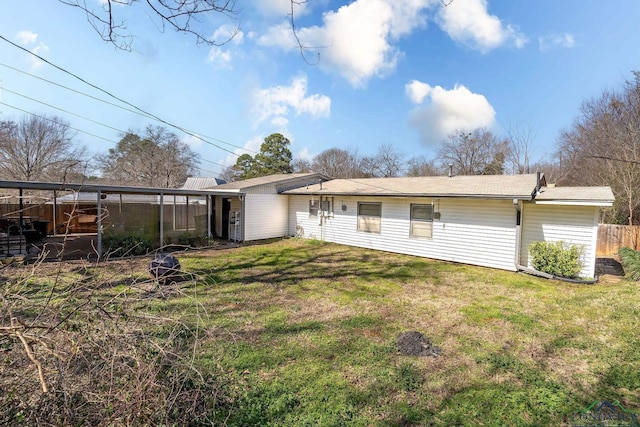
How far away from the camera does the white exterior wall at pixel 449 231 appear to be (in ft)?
28.1

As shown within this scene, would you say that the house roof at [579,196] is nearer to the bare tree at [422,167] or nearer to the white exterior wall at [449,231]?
the white exterior wall at [449,231]

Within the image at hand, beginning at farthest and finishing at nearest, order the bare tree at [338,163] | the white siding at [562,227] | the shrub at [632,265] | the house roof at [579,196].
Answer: the bare tree at [338,163], the shrub at [632,265], the white siding at [562,227], the house roof at [579,196]

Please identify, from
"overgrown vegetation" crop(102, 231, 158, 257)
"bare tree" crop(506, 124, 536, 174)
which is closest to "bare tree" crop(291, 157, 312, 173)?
"bare tree" crop(506, 124, 536, 174)

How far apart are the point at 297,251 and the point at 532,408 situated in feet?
28.4

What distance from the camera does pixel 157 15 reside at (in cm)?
258

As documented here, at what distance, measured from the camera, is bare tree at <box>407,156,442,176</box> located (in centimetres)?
2825

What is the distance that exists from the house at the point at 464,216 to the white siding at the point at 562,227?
0.06ft

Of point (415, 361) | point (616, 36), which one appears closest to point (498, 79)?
point (616, 36)

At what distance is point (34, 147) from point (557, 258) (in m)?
29.7

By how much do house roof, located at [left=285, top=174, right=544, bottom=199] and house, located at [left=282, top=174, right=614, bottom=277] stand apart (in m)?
0.02

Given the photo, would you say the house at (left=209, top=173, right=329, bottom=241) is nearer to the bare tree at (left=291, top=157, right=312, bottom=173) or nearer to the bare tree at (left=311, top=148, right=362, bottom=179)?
the bare tree at (left=311, top=148, right=362, bottom=179)

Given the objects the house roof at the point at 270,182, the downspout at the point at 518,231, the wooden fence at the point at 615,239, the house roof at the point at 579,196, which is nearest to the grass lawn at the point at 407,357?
the downspout at the point at 518,231

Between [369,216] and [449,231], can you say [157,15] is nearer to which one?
[449,231]

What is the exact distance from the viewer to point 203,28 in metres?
2.72
